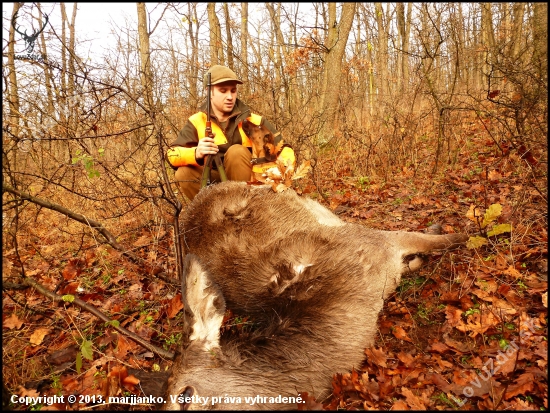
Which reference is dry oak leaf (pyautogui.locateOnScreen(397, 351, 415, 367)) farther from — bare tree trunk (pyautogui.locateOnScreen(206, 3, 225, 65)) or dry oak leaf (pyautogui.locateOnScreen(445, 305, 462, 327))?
bare tree trunk (pyautogui.locateOnScreen(206, 3, 225, 65))

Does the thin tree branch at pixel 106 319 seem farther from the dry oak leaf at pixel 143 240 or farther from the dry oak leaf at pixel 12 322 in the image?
the dry oak leaf at pixel 143 240

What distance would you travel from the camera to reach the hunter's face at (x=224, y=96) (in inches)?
175

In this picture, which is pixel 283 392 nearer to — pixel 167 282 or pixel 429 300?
pixel 429 300

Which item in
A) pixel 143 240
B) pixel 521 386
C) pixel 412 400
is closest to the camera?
pixel 521 386

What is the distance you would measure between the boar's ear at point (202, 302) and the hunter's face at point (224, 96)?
2.57 m

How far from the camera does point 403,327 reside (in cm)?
293

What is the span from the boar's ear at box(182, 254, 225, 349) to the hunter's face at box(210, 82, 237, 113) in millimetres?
2571

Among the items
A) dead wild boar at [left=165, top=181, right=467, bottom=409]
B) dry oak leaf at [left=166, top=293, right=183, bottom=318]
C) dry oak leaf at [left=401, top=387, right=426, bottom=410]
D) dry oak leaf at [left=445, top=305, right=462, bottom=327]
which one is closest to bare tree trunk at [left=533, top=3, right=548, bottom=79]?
dead wild boar at [left=165, top=181, right=467, bottom=409]

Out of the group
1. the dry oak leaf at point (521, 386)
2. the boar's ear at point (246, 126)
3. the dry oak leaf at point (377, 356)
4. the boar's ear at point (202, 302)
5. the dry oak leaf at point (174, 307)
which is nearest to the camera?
the dry oak leaf at point (521, 386)

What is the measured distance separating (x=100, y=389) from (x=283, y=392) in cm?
129

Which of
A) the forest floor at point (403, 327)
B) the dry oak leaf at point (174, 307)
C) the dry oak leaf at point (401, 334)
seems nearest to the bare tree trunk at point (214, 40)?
the forest floor at point (403, 327)

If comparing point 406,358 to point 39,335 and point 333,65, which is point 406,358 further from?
point 333,65

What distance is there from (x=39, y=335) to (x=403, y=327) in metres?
3.07

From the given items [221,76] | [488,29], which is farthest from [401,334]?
[488,29]
